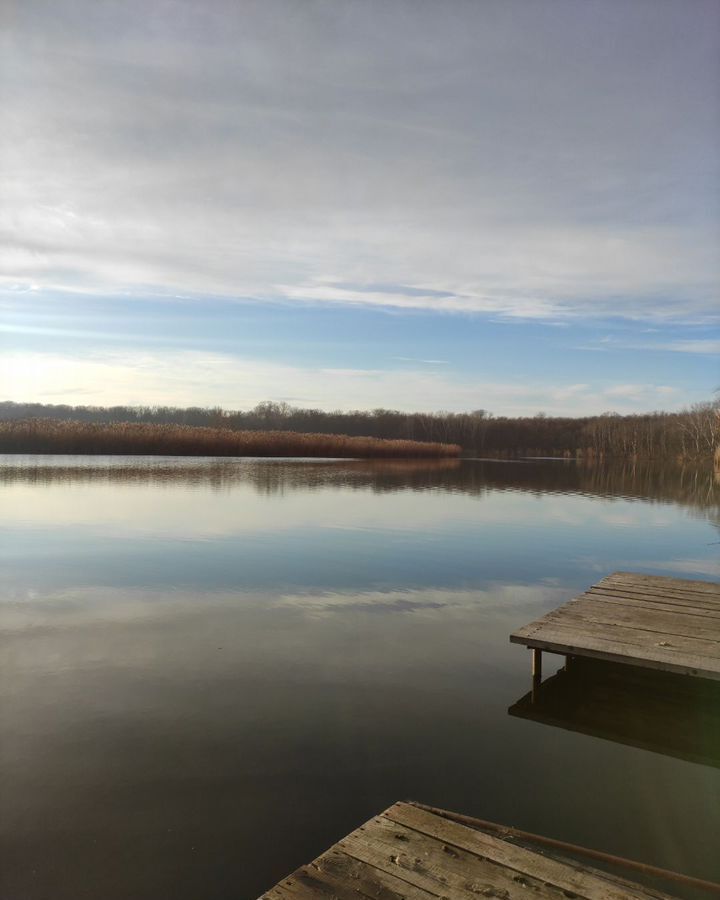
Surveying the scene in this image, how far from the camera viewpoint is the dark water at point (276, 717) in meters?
2.44

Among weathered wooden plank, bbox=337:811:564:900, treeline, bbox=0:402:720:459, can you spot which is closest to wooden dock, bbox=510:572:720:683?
weathered wooden plank, bbox=337:811:564:900

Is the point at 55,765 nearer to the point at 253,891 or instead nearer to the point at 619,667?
the point at 253,891

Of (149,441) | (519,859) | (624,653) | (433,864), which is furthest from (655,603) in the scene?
(149,441)

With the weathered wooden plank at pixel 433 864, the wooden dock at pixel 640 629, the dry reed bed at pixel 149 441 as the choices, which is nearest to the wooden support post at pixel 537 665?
the wooden dock at pixel 640 629

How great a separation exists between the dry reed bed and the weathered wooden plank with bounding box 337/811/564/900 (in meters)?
24.3

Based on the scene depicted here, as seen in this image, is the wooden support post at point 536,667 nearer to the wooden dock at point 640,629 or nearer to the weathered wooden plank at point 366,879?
the wooden dock at point 640,629

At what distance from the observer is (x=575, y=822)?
2.59 m

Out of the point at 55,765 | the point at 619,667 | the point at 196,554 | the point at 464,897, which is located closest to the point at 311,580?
the point at 196,554

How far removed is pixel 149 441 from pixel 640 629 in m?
23.2

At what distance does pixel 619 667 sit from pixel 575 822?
2284mm

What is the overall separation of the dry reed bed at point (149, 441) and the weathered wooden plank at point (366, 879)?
24.3m

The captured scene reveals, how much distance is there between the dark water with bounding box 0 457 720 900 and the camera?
95.9 inches

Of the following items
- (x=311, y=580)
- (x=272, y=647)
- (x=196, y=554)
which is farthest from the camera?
(x=196, y=554)

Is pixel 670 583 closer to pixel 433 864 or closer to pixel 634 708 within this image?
pixel 634 708
